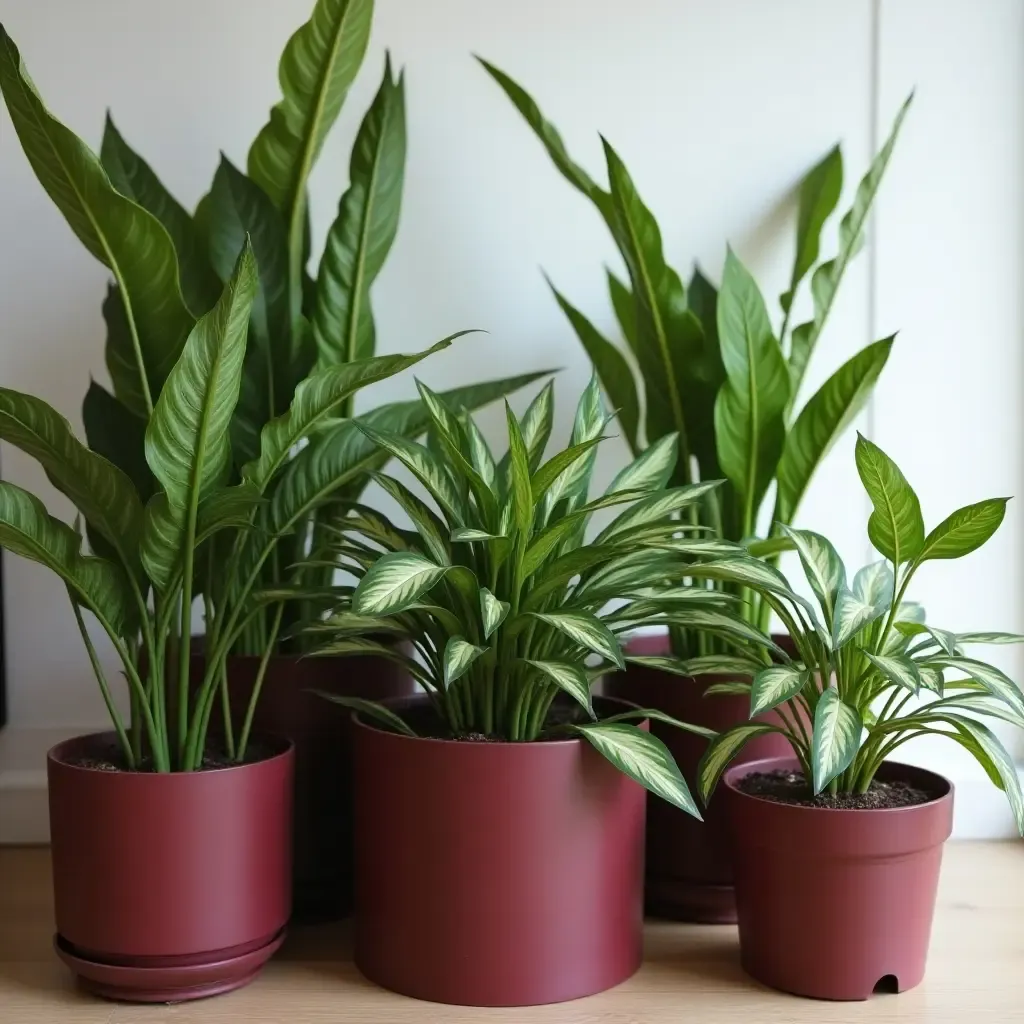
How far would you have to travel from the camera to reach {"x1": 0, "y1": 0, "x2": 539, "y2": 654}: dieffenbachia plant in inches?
43.9

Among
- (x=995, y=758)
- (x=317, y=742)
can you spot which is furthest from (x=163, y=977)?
(x=995, y=758)

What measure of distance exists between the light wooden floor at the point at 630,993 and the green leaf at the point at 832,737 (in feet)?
0.76

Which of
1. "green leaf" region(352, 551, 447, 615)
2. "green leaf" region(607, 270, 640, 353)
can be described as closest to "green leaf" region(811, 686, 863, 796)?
"green leaf" region(352, 551, 447, 615)

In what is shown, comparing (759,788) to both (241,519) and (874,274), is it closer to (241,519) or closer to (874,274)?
(241,519)

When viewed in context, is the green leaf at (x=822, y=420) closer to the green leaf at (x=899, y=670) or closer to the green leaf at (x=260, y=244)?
the green leaf at (x=899, y=670)

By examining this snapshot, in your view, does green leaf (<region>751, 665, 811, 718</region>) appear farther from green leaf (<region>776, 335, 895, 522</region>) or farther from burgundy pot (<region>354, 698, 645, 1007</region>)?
green leaf (<region>776, 335, 895, 522</region>)

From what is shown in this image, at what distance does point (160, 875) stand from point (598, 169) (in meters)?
0.96

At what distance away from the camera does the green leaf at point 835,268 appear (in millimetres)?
1274

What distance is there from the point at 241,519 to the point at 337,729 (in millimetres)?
319

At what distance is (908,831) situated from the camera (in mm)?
970

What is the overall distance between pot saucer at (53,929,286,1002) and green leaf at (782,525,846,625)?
582mm

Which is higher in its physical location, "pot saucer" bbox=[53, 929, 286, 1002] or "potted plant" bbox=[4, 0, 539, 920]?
"potted plant" bbox=[4, 0, 539, 920]

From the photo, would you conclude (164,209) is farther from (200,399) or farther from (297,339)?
(200,399)

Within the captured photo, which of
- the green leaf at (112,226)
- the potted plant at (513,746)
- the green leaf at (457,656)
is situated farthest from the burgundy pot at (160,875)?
the green leaf at (112,226)
